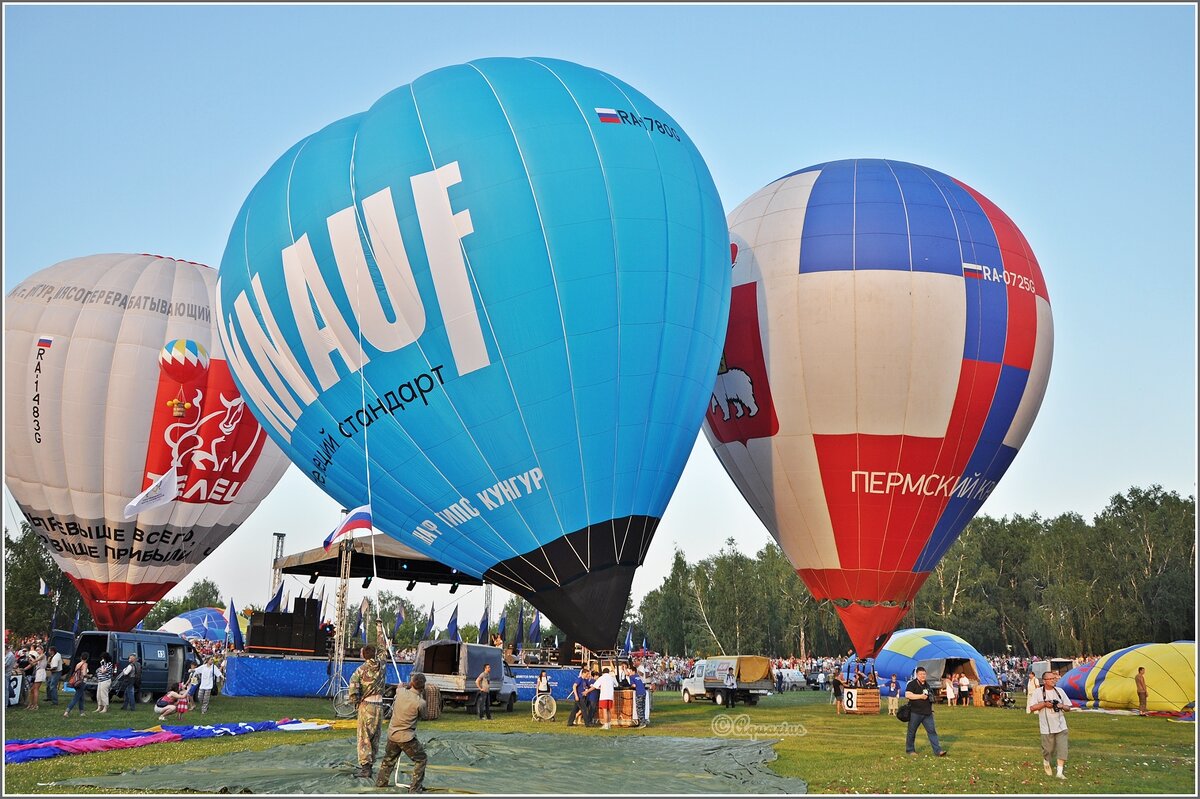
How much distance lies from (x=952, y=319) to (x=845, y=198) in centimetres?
394

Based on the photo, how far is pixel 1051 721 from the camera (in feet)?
37.3

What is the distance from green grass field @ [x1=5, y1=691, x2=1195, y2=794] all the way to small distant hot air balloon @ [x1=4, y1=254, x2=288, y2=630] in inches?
280

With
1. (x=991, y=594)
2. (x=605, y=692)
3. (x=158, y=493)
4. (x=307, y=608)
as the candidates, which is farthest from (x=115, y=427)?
(x=991, y=594)

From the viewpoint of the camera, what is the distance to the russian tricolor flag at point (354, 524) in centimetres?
1641

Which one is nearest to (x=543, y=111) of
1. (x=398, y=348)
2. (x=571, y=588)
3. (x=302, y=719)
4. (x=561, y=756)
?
(x=398, y=348)

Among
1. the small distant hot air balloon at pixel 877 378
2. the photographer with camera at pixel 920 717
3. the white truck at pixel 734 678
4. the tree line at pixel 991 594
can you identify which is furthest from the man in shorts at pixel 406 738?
the tree line at pixel 991 594

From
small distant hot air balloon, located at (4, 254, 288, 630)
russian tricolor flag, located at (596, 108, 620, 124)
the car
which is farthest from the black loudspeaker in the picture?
russian tricolor flag, located at (596, 108, 620, 124)

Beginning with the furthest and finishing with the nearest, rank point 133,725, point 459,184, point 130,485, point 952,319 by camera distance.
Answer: point 130,485 < point 952,319 < point 133,725 < point 459,184

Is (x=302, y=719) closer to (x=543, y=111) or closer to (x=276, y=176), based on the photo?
(x=276, y=176)

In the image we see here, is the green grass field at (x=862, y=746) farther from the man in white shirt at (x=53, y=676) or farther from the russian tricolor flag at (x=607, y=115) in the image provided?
the russian tricolor flag at (x=607, y=115)

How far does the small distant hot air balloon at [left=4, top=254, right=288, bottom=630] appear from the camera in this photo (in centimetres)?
2842

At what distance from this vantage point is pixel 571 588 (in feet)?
53.2

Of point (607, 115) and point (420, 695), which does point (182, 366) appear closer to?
point (607, 115)

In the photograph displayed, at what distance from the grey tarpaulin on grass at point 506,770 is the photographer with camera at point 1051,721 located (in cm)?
304
